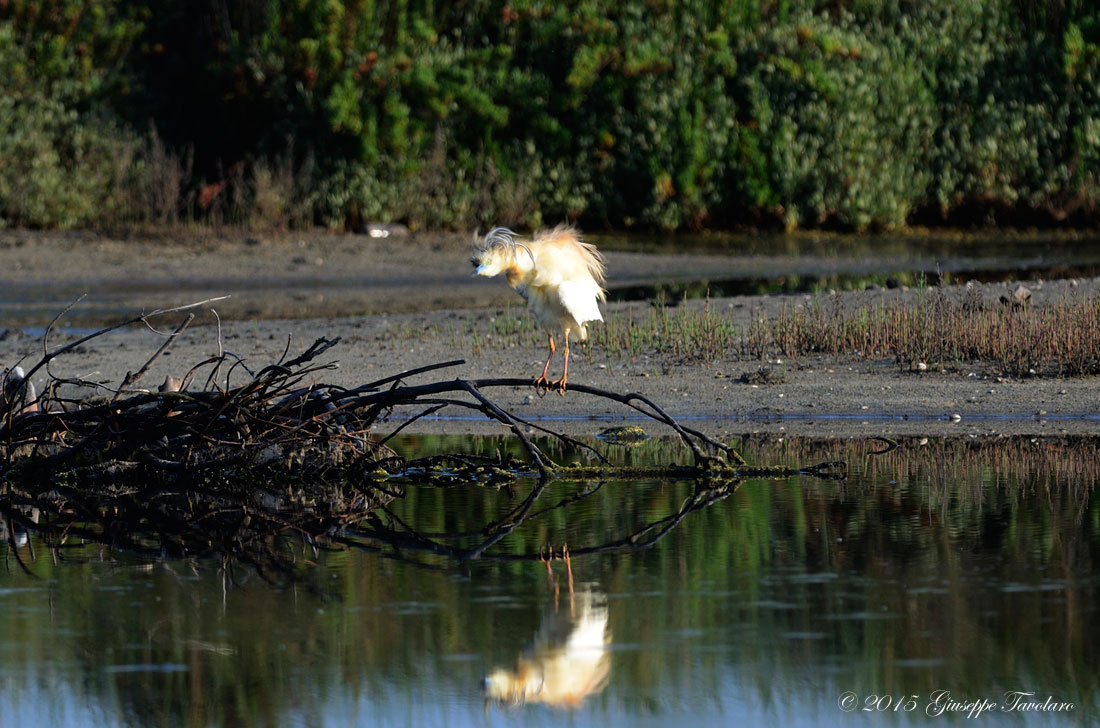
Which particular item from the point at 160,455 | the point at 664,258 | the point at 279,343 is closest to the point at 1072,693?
the point at 160,455

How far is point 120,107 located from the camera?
24.1 metres

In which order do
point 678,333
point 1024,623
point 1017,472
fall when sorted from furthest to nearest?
point 678,333 → point 1017,472 → point 1024,623

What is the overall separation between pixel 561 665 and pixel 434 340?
28.7 ft

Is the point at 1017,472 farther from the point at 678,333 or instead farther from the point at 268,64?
the point at 268,64

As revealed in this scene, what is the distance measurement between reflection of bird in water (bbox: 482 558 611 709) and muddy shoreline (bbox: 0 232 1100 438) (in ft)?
9.69

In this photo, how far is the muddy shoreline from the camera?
10617 mm

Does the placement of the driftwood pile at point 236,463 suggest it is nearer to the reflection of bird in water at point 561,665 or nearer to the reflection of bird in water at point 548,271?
the reflection of bird in water at point 548,271

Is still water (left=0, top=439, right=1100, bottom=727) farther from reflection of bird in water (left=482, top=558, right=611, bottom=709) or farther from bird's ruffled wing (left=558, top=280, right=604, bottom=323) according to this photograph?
bird's ruffled wing (left=558, top=280, right=604, bottom=323)

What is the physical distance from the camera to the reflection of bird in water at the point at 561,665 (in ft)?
16.0

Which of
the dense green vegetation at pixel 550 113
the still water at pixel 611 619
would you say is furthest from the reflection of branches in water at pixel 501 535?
the dense green vegetation at pixel 550 113

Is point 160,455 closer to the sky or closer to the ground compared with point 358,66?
closer to the ground

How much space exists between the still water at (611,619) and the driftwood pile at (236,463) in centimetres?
34

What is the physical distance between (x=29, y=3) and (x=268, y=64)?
3264mm

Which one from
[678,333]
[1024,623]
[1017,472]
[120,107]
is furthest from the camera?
[120,107]
